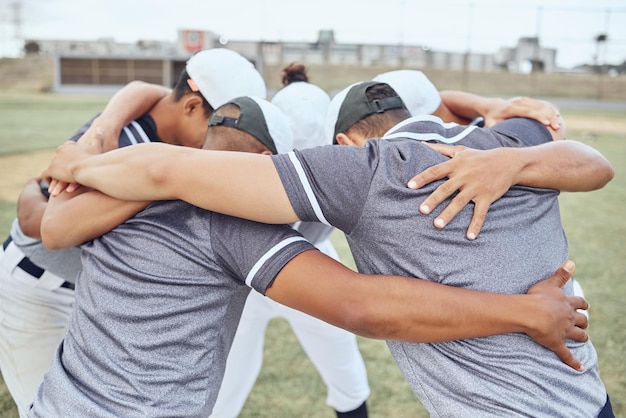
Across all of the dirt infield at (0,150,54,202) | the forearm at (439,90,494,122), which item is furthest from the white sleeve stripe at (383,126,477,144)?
the dirt infield at (0,150,54,202)

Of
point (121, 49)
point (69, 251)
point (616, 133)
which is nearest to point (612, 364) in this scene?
point (69, 251)

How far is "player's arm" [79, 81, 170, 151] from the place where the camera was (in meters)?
2.56

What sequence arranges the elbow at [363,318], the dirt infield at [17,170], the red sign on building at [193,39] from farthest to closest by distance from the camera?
the red sign on building at [193,39], the dirt infield at [17,170], the elbow at [363,318]

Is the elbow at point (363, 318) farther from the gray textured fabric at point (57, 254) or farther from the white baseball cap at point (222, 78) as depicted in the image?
the gray textured fabric at point (57, 254)

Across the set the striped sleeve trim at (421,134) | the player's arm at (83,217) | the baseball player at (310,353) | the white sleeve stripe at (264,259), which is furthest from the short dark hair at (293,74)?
the white sleeve stripe at (264,259)

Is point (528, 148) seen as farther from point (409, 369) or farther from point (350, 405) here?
point (350, 405)

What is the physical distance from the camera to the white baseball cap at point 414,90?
2561 millimetres

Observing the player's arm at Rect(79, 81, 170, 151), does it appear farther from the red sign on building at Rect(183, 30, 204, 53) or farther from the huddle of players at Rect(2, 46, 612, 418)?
the red sign on building at Rect(183, 30, 204, 53)

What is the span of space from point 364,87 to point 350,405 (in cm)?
173

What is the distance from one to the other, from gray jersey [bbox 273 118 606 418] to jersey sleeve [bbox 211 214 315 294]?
0.31ft

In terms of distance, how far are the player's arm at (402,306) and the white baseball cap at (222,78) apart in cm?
121

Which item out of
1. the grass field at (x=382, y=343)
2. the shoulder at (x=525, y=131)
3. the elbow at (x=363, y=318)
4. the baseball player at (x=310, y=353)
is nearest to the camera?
the elbow at (x=363, y=318)

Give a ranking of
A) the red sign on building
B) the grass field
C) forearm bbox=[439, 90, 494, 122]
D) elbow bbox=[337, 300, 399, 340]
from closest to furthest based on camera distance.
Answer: elbow bbox=[337, 300, 399, 340]
forearm bbox=[439, 90, 494, 122]
the grass field
the red sign on building

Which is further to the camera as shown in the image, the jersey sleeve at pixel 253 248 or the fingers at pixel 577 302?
the fingers at pixel 577 302
